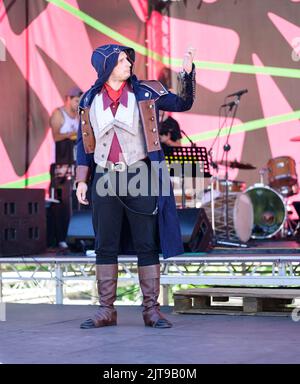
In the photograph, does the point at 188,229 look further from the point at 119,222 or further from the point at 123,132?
the point at 123,132

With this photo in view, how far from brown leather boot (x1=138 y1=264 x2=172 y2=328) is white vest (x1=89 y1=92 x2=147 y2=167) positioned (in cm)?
73

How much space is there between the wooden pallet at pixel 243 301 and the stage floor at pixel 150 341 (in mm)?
146

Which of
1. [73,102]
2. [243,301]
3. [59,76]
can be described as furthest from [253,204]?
[243,301]

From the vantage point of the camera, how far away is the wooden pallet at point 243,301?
20.8ft

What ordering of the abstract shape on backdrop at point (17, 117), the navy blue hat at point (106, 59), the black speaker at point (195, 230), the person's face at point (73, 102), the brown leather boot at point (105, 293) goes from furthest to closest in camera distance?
the person's face at point (73, 102) < the abstract shape on backdrop at point (17, 117) < the black speaker at point (195, 230) < the brown leather boot at point (105, 293) < the navy blue hat at point (106, 59)

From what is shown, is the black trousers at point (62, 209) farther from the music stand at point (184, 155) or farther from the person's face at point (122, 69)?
the person's face at point (122, 69)

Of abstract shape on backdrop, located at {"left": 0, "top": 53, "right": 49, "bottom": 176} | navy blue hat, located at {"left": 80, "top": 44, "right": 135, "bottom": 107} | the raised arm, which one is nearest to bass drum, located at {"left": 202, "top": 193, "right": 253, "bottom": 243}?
abstract shape on backdrop, located at {"left": 0, "top": 53, "right": 49, "bottom": 176}

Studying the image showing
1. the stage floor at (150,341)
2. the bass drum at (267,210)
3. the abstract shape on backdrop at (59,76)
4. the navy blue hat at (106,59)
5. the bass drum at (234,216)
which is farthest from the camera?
the abstract shape on backdrop at (59,76)

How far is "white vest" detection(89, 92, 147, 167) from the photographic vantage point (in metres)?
5.44

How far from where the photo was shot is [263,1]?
1134 cm

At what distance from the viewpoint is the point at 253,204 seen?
1006 cm

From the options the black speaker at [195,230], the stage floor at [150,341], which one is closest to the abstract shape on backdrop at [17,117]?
the black speaker at [195,230]

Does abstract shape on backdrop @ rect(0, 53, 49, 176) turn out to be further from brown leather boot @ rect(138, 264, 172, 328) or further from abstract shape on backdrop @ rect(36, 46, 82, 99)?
brown leather boot @ rect(138, 264, 172, 328)
